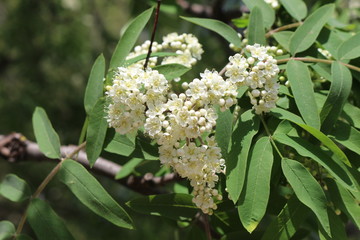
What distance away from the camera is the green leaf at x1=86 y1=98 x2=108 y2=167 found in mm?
1531

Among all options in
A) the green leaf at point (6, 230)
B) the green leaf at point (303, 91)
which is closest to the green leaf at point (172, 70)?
the green leaf at point (303, 91)

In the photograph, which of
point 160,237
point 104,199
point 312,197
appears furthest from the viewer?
point 160,237

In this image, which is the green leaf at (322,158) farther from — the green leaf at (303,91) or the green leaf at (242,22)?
the green leaf at (242,22)

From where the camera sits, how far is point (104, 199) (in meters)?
1.48

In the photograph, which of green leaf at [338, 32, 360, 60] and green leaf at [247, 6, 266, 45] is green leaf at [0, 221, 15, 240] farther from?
green leaf at [338, 32, 360, 60]

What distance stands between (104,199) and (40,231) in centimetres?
29

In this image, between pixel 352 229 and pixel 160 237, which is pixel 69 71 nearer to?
pixel 160 237

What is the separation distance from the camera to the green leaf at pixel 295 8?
1.89 meters

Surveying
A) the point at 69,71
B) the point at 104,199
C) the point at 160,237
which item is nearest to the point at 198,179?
the point at 104,199

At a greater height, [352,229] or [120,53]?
[120,53]

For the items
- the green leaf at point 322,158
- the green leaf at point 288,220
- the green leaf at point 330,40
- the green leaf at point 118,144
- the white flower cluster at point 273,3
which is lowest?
the green leaf at point 288,220

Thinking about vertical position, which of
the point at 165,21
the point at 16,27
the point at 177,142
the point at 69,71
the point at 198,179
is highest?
the point at 177,142

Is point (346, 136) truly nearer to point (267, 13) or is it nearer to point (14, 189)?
point (267, 13)

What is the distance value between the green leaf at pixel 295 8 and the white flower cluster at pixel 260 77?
545mm
